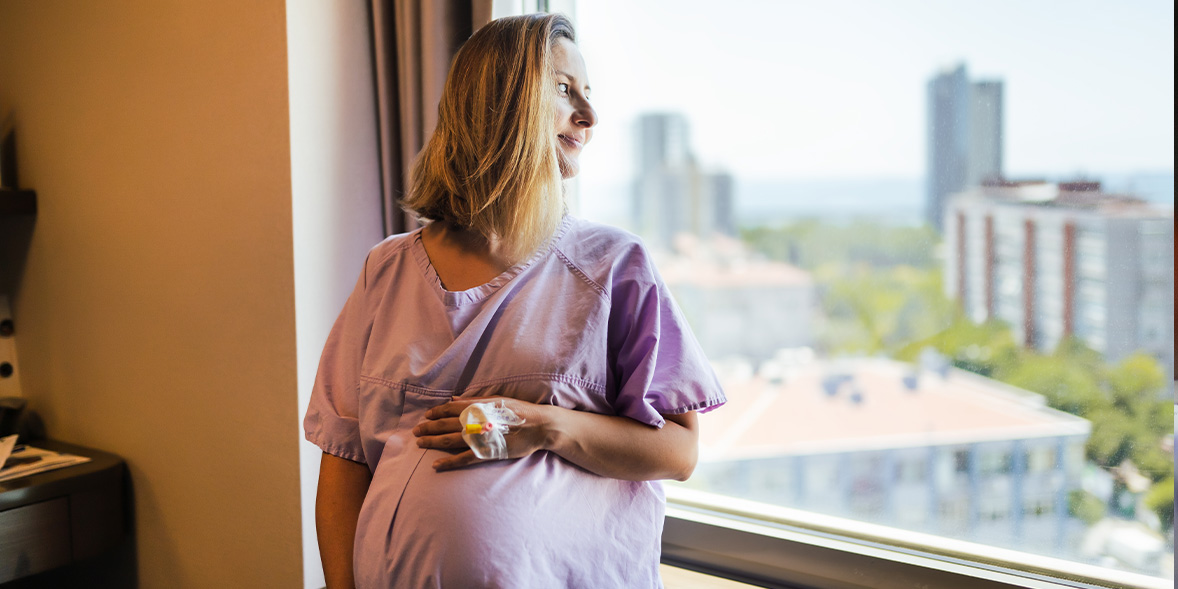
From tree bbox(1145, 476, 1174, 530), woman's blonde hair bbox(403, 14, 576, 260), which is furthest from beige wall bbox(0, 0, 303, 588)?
tree bbox(1145, 476, 1174, 530)

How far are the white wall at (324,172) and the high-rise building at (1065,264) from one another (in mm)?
1201

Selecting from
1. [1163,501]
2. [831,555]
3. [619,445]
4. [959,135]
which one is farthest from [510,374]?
[1163,501]

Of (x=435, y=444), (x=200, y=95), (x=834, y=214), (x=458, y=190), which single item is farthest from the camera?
(x=200, y=95)

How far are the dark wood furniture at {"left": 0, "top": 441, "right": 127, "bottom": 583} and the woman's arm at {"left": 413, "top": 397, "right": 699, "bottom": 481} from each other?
1.31 meters

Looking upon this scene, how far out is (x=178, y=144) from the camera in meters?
1.73

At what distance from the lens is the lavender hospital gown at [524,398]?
0.94 meters

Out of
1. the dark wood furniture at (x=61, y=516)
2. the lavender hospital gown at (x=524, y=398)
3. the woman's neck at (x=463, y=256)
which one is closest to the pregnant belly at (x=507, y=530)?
the lavender hospital gown at (x=524, y=398)

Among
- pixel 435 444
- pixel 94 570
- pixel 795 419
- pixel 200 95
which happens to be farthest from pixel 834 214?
pixel 94 570

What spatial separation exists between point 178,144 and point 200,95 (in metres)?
0.14

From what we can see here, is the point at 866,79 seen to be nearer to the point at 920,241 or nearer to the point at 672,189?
the point at 920,241

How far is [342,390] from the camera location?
1.13m

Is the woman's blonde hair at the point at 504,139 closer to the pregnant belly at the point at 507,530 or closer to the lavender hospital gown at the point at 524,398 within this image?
the lavender hospital gown at the point at 524,398

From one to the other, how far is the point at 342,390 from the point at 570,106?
544 millimetres

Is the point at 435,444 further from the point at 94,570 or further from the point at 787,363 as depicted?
the point at 94,570
